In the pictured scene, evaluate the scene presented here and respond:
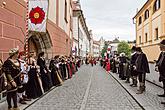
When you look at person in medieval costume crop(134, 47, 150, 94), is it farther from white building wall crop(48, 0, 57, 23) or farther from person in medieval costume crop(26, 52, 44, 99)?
white building wall crop(48, 0, 57, 23)

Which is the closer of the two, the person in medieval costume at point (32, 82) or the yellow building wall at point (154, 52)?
the person in medieval costume at point (32, 82)

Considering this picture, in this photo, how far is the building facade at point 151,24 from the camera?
29300 mm

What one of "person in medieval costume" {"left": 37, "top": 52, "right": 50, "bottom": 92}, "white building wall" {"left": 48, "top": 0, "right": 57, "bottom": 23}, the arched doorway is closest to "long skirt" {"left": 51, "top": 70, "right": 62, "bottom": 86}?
"person in medieval costume" {"left": 37, "top": 52, "right": 50, "bottom": 92}

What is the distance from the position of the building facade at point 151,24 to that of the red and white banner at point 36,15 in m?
9.71

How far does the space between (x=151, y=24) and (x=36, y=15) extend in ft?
76.3

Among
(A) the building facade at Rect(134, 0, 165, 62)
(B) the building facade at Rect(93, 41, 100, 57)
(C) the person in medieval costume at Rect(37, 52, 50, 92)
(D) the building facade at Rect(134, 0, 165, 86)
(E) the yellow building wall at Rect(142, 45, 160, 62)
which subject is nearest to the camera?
(C) the person in medieval costume at Rect(37, 52, 50, 92)

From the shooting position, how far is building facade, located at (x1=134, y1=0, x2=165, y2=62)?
1154 inches

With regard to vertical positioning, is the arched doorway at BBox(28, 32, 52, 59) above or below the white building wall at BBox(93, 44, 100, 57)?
below

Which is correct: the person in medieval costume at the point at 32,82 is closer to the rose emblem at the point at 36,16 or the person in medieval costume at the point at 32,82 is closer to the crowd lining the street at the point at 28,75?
the crowd lining the street at the point at 28,75

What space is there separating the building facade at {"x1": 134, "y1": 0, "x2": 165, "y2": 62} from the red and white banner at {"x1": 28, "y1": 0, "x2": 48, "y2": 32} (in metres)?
9.71

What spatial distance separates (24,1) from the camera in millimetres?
14273

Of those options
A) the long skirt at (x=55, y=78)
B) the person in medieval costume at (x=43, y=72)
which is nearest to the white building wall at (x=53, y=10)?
the long skirt at (x=55, y=78)

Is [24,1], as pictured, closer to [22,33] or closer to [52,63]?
[22,33]

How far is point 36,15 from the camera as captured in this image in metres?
14.9
